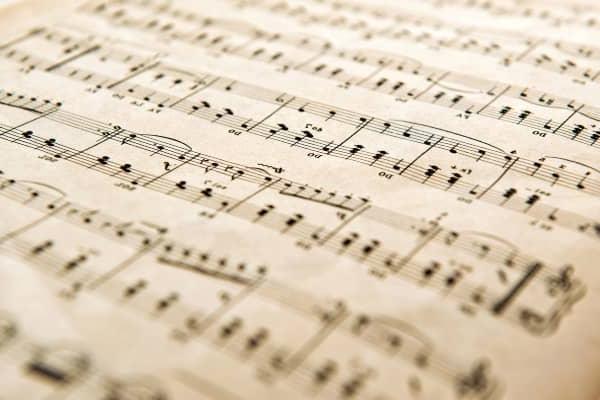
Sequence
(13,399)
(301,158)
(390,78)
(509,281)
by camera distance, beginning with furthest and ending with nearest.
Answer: (390,78) < (301,158) < (509,281) < (13,399)

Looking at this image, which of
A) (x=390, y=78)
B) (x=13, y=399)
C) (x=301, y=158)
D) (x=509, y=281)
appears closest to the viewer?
(x=13, y=399)

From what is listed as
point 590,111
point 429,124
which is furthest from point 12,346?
point 590,111

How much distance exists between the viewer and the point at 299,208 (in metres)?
0.76

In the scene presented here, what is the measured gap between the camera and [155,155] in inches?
33.6

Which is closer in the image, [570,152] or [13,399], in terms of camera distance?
[13,399]

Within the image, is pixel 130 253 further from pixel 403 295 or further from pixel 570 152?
pixel 570 152

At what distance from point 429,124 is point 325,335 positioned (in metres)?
0.40

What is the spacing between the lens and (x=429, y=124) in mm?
919

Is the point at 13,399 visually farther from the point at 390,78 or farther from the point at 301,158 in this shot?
the point at 390,78

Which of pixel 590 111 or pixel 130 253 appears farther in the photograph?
pixel 590 111

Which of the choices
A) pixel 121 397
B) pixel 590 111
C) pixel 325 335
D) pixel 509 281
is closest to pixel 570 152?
pixel 590 111

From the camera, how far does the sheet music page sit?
0.58 m

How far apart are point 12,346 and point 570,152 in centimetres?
60

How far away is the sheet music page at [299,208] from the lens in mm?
577
